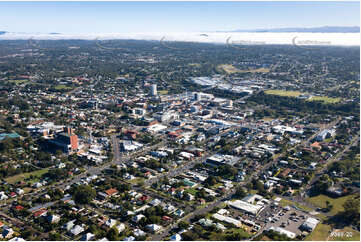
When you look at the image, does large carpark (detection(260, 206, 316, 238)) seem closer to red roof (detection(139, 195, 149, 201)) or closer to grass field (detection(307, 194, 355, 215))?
grass field (detection(307, 194, 355, 215))

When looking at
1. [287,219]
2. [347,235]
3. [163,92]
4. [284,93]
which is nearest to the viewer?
[347,235]

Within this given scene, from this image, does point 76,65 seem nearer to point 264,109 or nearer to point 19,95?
point 19,95

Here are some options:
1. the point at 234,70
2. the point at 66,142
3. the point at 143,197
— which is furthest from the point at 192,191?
the point at 234,70

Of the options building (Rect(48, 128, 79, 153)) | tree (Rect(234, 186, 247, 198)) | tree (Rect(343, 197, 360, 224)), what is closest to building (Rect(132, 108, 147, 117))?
building (Rect(48, 128, 79, 153))

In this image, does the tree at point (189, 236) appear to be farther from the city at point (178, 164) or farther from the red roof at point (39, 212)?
the red roof at point (39, 212)

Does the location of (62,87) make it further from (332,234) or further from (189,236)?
(332,234)

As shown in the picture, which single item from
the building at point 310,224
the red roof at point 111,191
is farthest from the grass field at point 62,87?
the building at point 310,224

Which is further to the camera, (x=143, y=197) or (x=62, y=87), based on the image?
(x=62, y=87)
